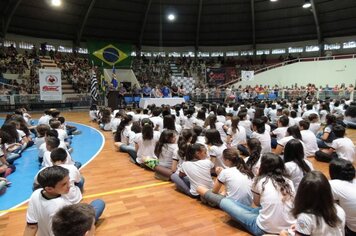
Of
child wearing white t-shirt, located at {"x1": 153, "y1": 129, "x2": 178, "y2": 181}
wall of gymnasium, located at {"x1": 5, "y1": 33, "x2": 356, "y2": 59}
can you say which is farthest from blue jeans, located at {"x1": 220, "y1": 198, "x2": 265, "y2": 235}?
wall of gymnasium, located at {"x1": 5, "y1": 33, "x2": 356, "y2": 59}

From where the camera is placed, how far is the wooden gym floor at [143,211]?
3330 mm

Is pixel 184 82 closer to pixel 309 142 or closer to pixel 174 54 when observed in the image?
pixel 174 54

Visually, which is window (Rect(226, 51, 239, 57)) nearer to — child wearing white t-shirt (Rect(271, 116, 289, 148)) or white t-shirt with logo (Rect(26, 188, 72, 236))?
child wearing white t-shirt (Rect(271, 116, 289, 148))

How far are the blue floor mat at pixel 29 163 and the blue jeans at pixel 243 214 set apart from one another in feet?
9.50

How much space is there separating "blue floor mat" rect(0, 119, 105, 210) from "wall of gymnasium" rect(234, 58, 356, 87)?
1648 cm

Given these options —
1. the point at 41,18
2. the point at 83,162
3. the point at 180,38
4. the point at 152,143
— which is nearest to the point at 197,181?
the point at 152,143

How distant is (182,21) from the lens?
80.2ft

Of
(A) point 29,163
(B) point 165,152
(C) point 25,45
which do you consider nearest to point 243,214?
(B) point 165,152

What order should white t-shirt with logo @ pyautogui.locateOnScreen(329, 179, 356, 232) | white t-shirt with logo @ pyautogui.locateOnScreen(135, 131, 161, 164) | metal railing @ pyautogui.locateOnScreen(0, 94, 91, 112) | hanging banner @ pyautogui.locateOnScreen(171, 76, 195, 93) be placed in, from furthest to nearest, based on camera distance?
hanging banner @ pyautogui.locateOnScreen(171, 76, 195, 93) < metal railing @ pyautogui.locateOnScreen(0, 94, 91, 112) < white t-shirt with logo @ pyautogui.locateOnScreen(135, 131, 161, 164) < white t-shirt with logo @ pyautogui.locateOnScreen(329, 179, 356, 232)

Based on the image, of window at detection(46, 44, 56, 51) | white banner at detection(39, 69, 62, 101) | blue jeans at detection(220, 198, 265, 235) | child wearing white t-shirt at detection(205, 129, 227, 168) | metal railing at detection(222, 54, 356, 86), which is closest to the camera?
blue jeans at detection(220, 198, 265, 235)

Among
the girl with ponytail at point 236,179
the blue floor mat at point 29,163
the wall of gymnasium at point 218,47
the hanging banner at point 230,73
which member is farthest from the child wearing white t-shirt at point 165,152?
the hanging banner at point 230,73

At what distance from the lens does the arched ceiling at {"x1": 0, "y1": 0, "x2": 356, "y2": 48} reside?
20109 mm

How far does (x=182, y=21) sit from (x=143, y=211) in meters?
22.6

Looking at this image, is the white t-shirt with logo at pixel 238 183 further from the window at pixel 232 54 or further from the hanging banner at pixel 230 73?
the window at pixel 232 54
